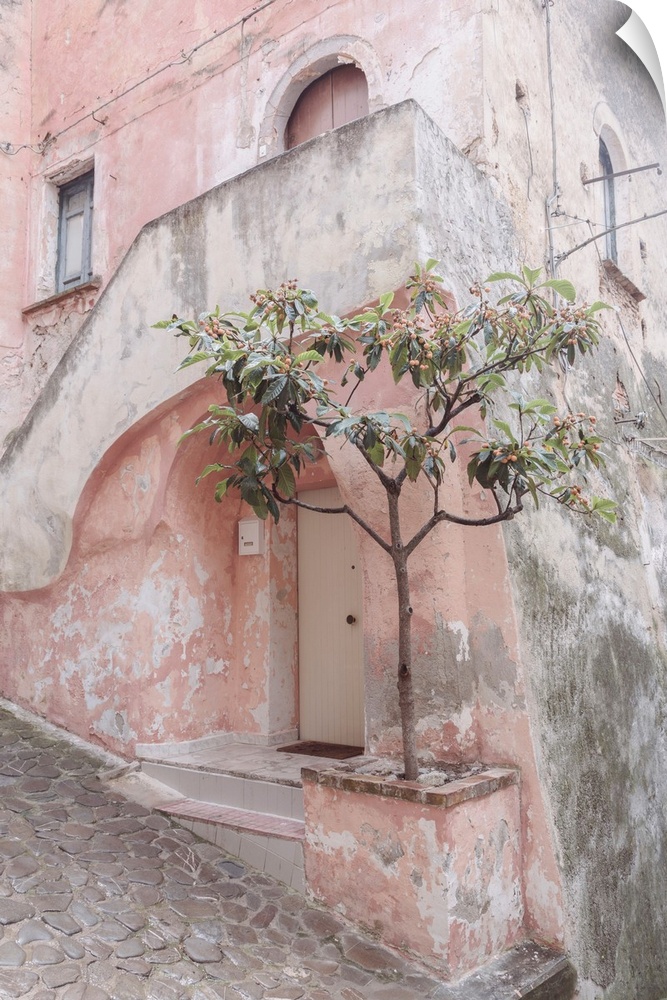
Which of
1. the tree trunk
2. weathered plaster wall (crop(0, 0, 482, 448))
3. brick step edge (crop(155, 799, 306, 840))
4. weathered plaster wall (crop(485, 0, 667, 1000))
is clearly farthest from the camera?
weathered plaster wall (crop(0, 0, 482, 448))

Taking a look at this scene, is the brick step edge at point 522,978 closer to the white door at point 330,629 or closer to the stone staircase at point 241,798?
the stone staircase at point 241,798

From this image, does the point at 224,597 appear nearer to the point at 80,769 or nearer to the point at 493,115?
the point at 80,769

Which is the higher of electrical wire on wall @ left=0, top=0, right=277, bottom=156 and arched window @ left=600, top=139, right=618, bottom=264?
electrical wire on wall @ left=0, top=0, right=277, bottom=156

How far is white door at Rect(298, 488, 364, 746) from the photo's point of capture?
6.79 meters

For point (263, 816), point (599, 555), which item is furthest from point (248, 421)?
point (599, 555)

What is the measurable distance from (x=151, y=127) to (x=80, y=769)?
6383 mm

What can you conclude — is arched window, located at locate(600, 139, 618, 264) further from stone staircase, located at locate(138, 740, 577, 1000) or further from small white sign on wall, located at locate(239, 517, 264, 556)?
stone staircase, located at locate(138, 740, 577, 1000)

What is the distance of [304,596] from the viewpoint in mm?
7172

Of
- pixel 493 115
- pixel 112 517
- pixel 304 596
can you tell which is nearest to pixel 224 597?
pixel 304 596

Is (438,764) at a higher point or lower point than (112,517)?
lower

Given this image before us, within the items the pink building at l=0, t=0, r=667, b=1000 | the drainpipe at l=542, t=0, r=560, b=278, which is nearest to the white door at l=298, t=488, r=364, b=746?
the pink building at l=0, t=0, r=667, b=1000

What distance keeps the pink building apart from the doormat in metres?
0.15

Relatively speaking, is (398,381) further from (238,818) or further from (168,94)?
(168,94)

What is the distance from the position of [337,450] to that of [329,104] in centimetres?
416
